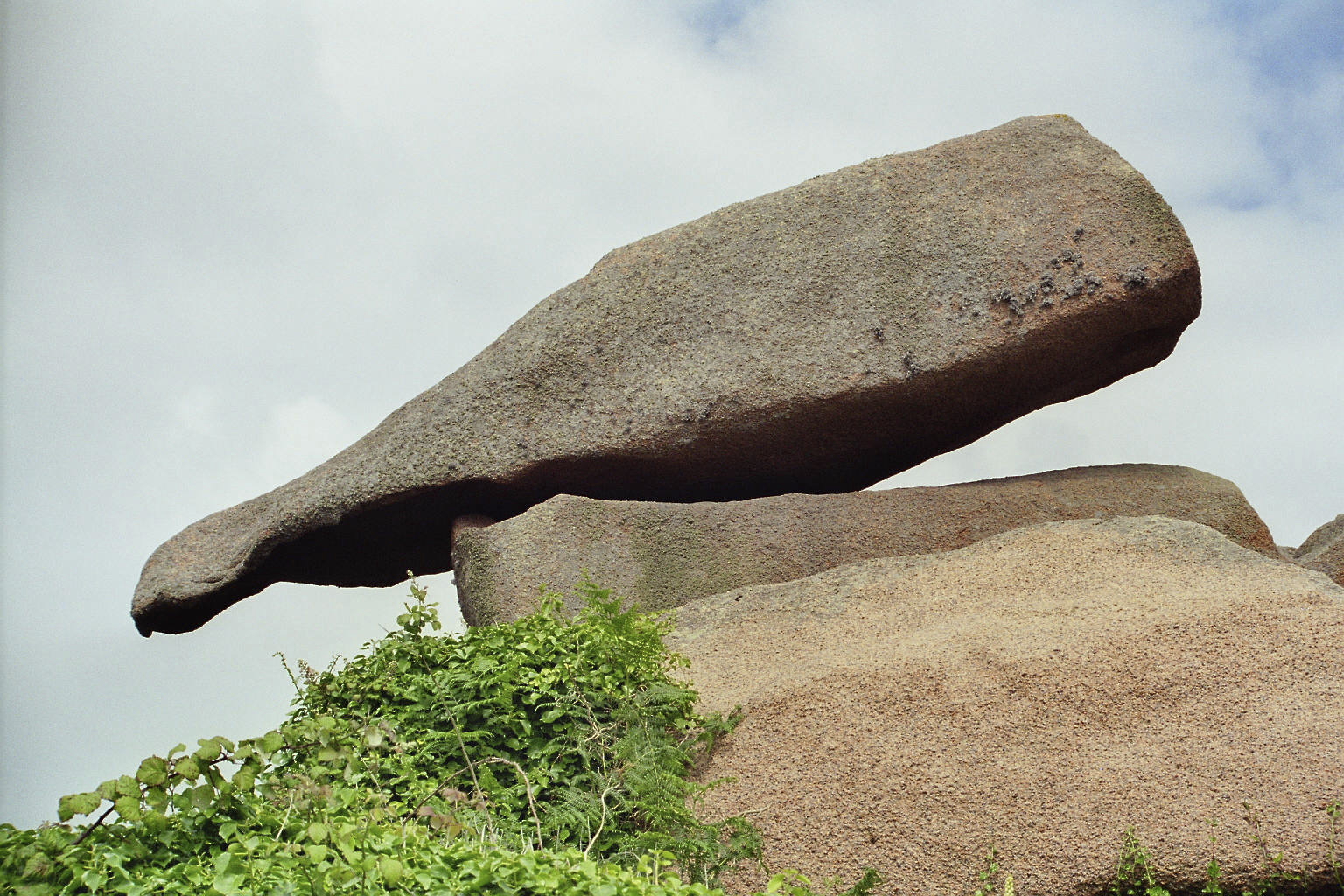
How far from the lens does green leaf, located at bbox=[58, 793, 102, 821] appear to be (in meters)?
3.58

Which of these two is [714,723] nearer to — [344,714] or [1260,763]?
[344,714]

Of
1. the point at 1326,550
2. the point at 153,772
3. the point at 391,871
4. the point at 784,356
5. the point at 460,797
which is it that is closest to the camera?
the point at 391,871

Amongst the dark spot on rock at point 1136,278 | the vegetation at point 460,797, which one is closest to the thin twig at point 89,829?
the vegetation at point 460,797

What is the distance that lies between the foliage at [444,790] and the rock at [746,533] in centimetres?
150

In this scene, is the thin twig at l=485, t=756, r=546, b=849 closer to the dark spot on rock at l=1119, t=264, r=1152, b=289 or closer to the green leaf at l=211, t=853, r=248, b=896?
the green leaf at l=211, t=853, r=248, b=896

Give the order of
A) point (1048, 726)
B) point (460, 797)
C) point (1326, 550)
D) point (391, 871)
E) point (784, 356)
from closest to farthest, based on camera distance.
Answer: point (391, 871), point (460, 797), point (1048, 726), point (784, 356), point (1326, 550)

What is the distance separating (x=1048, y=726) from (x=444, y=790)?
8.03 ft

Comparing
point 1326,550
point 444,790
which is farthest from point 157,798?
point 1326,550

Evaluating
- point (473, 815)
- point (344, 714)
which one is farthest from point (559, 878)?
point (344, 714)

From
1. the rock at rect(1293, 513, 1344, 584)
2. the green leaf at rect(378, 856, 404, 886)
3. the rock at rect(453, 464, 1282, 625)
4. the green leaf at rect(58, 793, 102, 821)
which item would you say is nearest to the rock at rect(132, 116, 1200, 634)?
the rock at rect(453, 464, 1282, 625)

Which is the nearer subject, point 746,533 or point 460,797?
point 460,797

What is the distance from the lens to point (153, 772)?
3770 millimetres

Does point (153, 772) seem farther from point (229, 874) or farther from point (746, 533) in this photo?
point (746, 533)

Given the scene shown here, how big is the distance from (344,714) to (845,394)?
13.3ft
